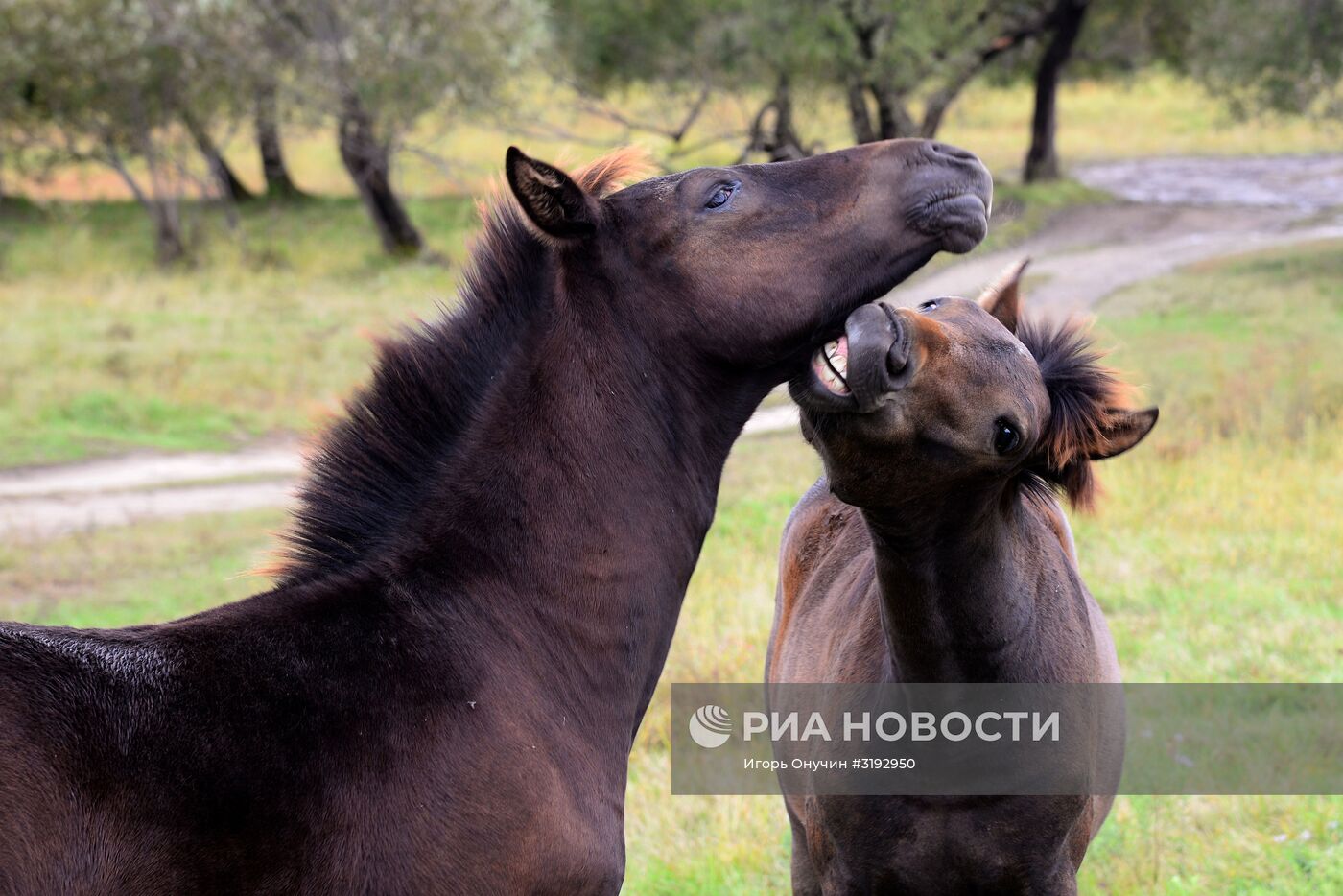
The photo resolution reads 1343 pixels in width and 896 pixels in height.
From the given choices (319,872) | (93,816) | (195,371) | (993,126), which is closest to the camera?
(93,816)

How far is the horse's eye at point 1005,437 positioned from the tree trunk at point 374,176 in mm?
20695

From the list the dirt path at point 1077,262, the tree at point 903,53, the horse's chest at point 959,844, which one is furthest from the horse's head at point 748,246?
the tree at point 903,53

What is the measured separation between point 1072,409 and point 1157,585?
15.2 feet

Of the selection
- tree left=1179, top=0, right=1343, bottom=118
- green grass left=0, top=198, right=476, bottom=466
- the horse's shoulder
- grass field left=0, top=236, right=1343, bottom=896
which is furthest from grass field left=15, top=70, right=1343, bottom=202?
the horse's shoulder

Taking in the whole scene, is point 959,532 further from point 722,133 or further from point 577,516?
point 722,133

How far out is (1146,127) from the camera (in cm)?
4044

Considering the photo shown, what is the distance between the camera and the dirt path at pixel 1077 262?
439 inches

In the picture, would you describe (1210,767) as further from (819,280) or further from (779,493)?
(779,493)

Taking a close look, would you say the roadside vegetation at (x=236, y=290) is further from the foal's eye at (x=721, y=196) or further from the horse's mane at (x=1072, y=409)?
the horse's mane at (x=1072, y=409)

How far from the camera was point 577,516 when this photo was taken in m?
2.87

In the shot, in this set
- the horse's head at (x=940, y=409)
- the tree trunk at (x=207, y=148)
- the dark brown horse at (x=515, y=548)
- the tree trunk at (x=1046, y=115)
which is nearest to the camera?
the dark brown horse at (x=515, y=548)

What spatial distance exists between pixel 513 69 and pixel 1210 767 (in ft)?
65.6

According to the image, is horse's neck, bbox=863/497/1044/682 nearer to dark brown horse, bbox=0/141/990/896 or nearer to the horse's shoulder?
dark brown horse, bbox=0/141/990/896

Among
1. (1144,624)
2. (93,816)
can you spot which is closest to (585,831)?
(93,816)
